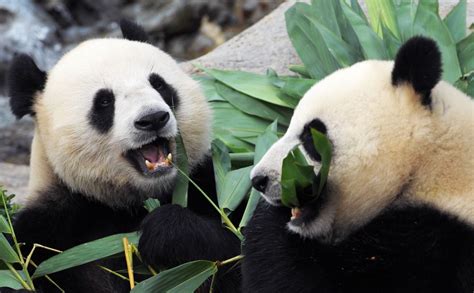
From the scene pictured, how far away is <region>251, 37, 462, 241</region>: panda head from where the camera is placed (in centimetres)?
301

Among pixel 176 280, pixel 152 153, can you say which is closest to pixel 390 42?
pixel 152 153

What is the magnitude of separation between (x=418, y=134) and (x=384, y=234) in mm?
373

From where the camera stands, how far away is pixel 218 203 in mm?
3990

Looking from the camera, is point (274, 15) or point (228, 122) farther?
point (274, 15)

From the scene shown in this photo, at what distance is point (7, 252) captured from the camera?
145 inches

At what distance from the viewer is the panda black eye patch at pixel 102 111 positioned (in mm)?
3973

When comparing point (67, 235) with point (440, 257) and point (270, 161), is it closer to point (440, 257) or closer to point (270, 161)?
point (270, 161)

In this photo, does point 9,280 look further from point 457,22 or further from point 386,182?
point 457,22

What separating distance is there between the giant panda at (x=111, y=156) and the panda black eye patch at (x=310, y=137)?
2.63 ft

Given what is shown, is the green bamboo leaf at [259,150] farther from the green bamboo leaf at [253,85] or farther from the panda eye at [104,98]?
the panda eye at [104,98]

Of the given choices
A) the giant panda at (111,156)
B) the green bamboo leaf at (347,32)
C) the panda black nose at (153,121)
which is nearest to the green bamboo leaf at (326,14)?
the green bamboo leaf at (347,32)

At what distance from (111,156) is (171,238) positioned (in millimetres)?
492

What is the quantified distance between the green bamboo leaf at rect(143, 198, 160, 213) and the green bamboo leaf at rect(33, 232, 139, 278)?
27 centimetres

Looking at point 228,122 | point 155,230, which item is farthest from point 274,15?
point 155,230
